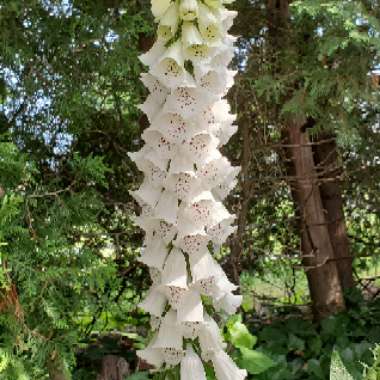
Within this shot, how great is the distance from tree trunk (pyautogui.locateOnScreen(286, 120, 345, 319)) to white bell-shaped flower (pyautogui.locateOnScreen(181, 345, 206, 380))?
2.83 meters

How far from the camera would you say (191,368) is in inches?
88.4

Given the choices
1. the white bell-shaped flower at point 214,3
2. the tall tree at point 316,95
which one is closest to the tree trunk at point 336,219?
the tall tree at point 316,95

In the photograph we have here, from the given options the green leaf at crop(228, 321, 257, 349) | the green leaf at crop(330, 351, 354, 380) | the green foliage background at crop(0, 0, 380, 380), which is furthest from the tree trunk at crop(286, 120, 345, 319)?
the green leaf at crop(330, 351, 354, 380)

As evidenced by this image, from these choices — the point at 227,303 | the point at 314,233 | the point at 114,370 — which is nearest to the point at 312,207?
the point at 314,233

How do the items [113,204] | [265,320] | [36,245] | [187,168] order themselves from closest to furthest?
[187,168], [36,245], [113,204], [265,320]

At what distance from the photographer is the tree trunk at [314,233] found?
5039 millimetres

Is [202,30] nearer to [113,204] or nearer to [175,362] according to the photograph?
[175,362]

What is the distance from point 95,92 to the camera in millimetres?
4332

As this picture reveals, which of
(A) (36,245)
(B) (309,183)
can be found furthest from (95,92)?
(B) (309,183)

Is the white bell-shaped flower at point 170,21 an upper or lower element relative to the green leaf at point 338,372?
upper

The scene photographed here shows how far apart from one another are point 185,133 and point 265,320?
12.1 feet

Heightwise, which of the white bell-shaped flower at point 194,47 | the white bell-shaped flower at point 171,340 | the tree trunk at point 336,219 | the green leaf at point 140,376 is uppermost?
the tree trunk at point 336,219

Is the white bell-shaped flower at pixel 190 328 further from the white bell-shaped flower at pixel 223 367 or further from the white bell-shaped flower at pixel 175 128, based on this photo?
the white bell-shaped flower at pixel 175 128

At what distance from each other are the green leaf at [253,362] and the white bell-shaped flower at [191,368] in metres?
1.64
